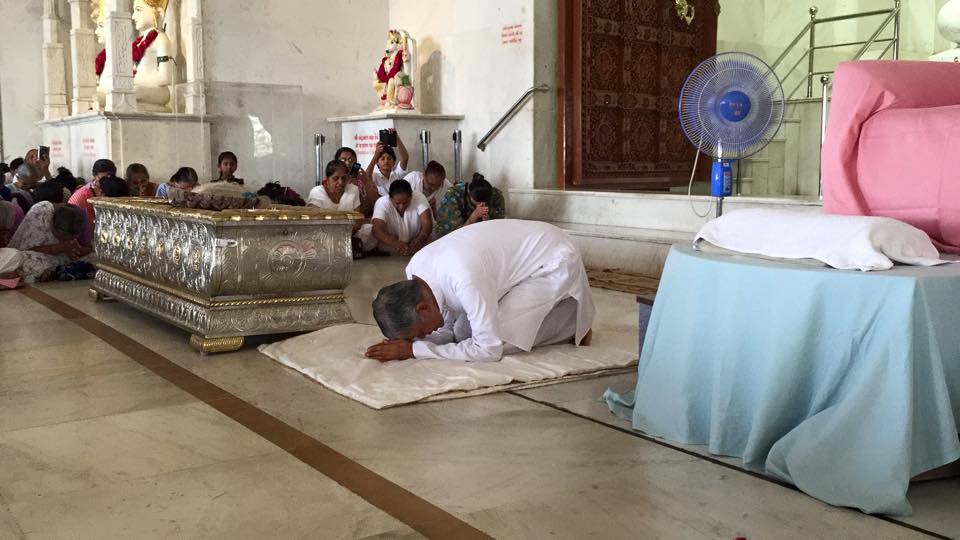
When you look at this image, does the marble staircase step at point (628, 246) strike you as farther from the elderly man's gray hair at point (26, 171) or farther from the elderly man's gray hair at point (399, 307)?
the elderly man's gray hair at point (26, 171)

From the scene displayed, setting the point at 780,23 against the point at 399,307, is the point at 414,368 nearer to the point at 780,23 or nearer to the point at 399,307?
the point at 399,307

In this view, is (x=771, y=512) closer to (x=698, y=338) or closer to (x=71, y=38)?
(x=698, y=338)

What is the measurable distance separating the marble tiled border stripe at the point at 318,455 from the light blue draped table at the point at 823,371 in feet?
3.07

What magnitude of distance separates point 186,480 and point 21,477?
51 centimetres

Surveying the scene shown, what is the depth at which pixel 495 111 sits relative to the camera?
988 cm

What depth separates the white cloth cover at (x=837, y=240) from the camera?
2.61 meters

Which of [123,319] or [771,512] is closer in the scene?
[771,512]

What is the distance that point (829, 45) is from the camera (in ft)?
33.0

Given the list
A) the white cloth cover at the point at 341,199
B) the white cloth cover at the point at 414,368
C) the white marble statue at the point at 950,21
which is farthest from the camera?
the white marble statue at the point at 950,21

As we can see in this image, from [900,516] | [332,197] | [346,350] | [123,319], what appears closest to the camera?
[900,516]

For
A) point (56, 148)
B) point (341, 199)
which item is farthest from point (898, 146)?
point (56, 148)

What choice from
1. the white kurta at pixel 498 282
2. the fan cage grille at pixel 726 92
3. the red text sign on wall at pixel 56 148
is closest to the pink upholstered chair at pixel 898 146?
the fan cage grille at pixel 726 92

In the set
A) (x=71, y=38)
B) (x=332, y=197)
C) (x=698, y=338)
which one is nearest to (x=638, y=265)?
(x=332, y=197)

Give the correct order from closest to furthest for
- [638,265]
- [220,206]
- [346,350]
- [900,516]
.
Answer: [900,516], [346,350], [220,206], [638,265]
